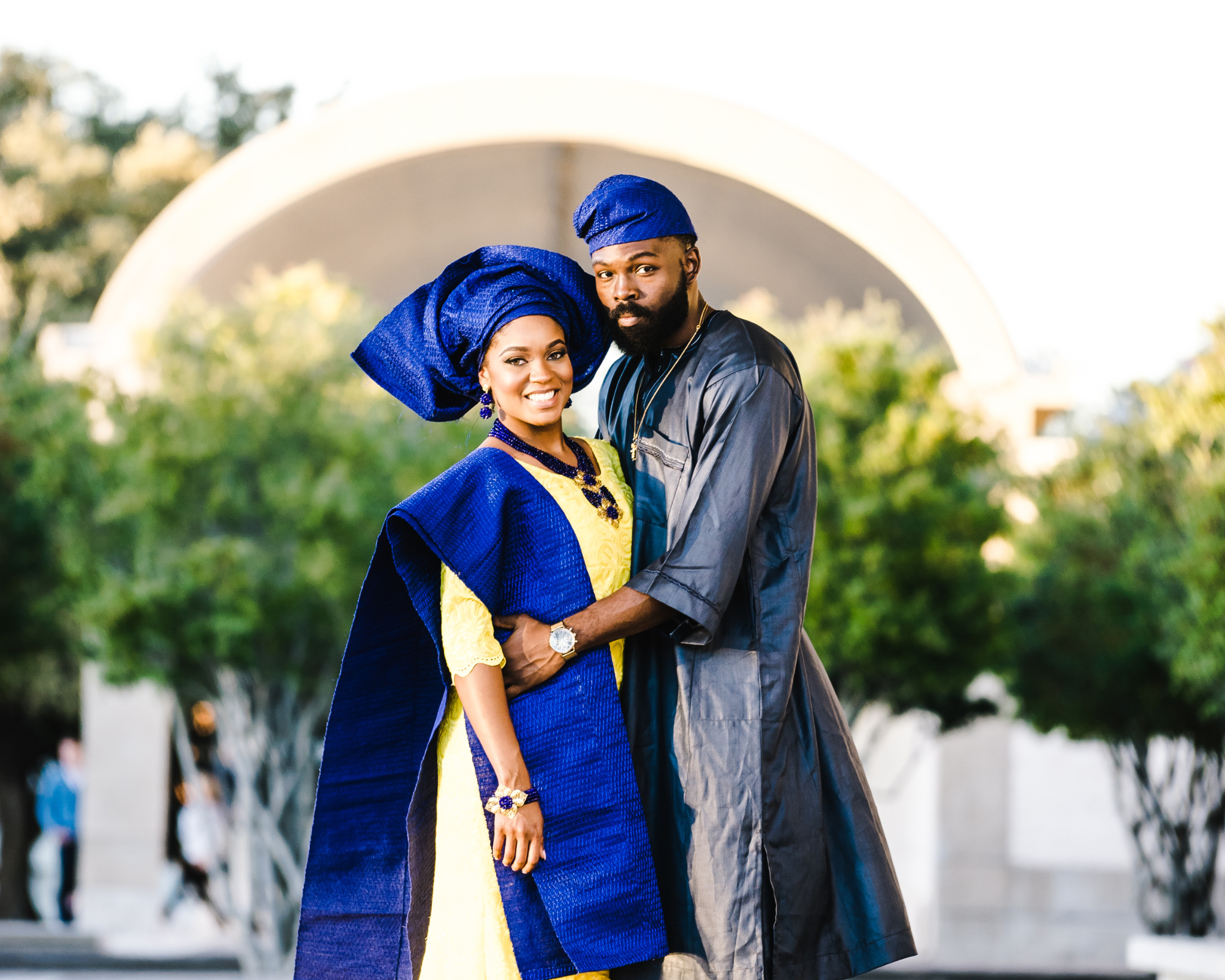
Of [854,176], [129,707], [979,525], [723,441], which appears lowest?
[129,707]

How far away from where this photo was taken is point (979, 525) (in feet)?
32.0

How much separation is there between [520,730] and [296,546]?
692 cm

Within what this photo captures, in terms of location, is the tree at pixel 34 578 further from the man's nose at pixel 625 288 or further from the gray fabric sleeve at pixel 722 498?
the gray fabric sleeve at pixel 722 498

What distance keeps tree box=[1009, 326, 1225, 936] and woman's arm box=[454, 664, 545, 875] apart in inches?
258

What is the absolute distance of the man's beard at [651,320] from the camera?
111 inches

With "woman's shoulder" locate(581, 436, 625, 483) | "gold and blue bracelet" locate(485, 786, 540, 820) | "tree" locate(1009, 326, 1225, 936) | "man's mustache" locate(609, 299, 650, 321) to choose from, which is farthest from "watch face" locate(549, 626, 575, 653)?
"tree" locate(1009, 326, 1225, 936)

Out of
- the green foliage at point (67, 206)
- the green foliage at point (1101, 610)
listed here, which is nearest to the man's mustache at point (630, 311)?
the green foliage at point (1101, 610)

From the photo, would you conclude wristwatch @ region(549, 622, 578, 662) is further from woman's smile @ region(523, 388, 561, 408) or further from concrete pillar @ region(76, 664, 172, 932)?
concrete pillar @ region(76, 664, 172, 932)

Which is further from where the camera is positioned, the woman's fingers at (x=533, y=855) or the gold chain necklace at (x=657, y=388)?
the gold chain necklace at (x=657, y=388)

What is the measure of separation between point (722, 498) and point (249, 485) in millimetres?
7320

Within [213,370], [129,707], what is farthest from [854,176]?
[129,707]

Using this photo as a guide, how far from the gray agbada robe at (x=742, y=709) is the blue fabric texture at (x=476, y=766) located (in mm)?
91

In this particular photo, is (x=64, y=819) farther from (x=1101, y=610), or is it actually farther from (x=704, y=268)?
(x=1101, y=610)

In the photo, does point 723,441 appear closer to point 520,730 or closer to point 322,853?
point 520,730
